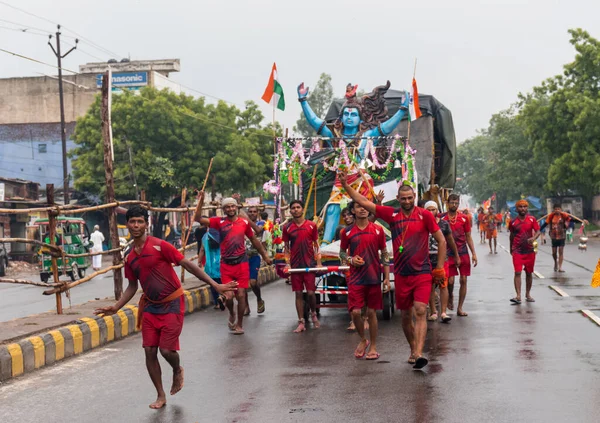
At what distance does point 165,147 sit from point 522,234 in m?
33.8

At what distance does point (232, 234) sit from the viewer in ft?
39.6

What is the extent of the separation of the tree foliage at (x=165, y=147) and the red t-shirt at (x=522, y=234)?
3078cm

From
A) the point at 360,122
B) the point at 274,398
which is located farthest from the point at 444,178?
the point at 274,398

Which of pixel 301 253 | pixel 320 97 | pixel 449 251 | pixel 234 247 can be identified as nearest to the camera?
pixel 234 247

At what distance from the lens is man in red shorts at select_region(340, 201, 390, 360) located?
9625mm

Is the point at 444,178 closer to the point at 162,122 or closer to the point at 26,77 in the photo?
the point at 162,122

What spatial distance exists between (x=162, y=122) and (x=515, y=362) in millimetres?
38661

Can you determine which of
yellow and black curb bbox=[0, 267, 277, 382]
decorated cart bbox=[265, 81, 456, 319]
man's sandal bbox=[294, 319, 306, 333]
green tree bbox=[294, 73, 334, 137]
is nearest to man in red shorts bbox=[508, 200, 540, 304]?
decorated cart bbox=[265, 81, 456, 319]

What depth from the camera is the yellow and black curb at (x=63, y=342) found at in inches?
370

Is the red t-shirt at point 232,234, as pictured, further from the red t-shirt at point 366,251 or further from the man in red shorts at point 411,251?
the man in red shorts at point 411,251

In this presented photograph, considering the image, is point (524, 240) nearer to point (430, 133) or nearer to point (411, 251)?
point (430, 133)

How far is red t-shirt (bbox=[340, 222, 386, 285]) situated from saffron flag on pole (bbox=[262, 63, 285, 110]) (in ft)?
25.8

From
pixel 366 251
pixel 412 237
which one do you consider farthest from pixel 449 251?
pixel 412 237

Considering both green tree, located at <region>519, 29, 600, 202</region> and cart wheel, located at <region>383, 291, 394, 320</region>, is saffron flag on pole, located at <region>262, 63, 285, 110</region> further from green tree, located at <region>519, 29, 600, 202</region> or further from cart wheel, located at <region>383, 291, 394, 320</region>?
green tree, located at <region>519, 29, 600, 202</region>
